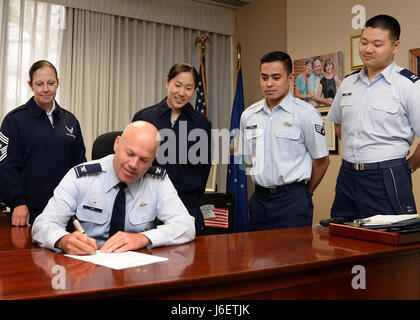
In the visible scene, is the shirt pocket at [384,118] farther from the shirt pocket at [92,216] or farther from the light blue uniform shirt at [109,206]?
the shirt pocket at [92,216]

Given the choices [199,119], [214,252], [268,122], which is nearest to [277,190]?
[268,122]

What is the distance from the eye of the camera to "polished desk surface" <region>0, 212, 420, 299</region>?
121cm

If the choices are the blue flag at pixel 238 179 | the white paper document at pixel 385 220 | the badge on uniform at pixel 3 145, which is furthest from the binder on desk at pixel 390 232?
the blue flag at pixel 238 179

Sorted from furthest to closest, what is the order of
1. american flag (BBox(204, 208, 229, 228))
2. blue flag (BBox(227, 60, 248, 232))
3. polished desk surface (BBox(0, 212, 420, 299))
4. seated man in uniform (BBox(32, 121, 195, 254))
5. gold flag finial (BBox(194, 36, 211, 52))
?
1. gold flag finial (BBox(194, 36, 211, 52))
2. blue flag (BBox(227, 60, 248, 232))
3. american flag (BBox(204, 208, 229, 228))
4. seated man in uniform (BBox(32, 121, 195, 254))
5. polished desk surface (BBox(0, 212, 420, 299))

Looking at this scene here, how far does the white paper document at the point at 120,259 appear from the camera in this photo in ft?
4.74

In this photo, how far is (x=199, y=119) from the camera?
2.75 m

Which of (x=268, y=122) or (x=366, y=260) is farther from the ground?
(x=268, y=122)

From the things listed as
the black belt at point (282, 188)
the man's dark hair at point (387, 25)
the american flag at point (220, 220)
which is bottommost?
the american flag at point (220, 220)

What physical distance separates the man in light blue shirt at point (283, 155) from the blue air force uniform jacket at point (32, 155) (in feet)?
3.88

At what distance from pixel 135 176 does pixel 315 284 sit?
32.3 inches

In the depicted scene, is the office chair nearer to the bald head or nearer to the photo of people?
the bald head

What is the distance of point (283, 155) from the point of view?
2709 mm

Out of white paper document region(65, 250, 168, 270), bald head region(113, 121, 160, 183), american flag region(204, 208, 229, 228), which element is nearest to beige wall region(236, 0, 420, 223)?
american flag region(204, 208, 229, 228)
